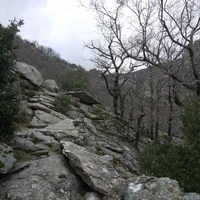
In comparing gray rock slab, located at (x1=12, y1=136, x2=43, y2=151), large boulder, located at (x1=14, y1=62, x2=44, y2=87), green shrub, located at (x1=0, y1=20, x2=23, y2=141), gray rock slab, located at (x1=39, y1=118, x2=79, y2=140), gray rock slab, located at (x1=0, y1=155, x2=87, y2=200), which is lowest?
gray rock slab, located at (x1=0, y1=155, x2=87, y2=200)

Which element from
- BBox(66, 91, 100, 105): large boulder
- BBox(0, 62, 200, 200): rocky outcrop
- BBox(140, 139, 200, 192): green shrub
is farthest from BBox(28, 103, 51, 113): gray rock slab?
BBox(140, 139, 200, 192): green shrub

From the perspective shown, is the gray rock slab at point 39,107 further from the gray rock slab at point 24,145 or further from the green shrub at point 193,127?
the green shrub at point 193,127

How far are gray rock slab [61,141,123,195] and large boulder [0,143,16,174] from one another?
150 centimetres

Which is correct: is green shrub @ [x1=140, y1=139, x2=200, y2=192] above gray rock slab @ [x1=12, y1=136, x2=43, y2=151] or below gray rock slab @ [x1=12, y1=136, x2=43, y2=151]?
below

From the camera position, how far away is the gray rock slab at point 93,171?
6366 mm

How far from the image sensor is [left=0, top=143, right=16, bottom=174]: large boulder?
647 cm

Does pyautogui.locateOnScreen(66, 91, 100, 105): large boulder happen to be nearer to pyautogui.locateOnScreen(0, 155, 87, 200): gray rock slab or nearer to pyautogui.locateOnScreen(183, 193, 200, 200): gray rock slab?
pyautogui.locateOnScreen(0, 155, 87, 200): gray rock slab

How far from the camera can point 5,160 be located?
677 centimetres

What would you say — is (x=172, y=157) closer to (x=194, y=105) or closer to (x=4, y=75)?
(x=194, y=105)

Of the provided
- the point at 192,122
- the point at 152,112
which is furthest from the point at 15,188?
the point at 152,112

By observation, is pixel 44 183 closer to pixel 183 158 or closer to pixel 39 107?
pixel 183 158

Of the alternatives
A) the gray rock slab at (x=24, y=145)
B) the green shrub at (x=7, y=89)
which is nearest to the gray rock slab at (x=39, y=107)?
the gray rock slab at (x=24, y=145)

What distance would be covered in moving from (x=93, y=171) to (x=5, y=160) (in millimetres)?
2336

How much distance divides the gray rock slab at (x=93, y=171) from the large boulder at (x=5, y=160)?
150cm
